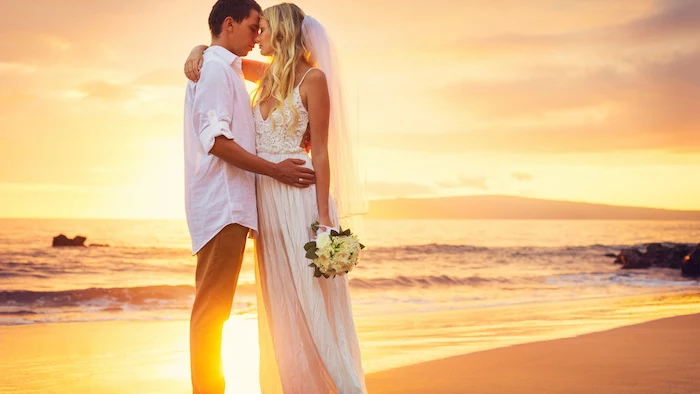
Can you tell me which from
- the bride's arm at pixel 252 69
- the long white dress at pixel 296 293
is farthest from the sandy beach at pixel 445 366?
the bride's arm at pixel 252 69

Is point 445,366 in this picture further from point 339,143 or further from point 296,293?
point 339,143

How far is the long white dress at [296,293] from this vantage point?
421cm

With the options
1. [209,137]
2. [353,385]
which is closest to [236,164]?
[209,137]

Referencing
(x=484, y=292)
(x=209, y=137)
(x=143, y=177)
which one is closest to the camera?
(x=209, y=137)

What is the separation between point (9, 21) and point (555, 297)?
543 inches

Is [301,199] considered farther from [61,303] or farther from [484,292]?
[484,292]

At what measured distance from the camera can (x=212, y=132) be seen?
12.7ft

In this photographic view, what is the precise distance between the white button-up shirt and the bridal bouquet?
1.16 feet

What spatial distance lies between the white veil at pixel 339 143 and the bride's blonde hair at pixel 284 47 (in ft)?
0.20

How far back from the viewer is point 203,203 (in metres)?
4.03

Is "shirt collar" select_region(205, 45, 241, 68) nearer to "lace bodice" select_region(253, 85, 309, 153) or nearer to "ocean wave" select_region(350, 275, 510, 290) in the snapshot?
"lace bodice" select_region(253, 85, 309, 153)

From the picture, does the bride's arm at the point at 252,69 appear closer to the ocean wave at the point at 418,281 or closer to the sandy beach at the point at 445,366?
the sandy beach at the point at 445,366

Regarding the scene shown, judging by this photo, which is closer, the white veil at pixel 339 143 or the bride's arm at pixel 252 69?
the white veil at pixel 339 143

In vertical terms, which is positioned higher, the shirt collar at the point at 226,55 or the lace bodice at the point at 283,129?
the shirt collar at the point at 226,55
